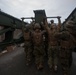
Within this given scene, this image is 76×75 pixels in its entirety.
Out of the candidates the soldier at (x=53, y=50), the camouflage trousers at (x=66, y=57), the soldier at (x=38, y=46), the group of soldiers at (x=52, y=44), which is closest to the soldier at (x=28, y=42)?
the group of soldiers at (x=52, y=44)

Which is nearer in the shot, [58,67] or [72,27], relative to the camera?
[72,27]

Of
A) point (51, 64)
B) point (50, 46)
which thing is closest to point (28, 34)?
point (50, 46)

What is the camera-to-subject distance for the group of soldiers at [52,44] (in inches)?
150

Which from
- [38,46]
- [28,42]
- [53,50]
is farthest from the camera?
[28,42]

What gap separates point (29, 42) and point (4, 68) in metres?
1.20

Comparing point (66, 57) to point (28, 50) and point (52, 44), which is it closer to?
point (52, 44)

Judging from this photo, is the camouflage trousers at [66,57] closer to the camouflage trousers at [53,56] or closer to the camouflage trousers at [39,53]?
the camouflage trousers at [53,56]

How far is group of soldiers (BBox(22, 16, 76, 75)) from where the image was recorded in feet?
12.5

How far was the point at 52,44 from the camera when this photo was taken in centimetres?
473

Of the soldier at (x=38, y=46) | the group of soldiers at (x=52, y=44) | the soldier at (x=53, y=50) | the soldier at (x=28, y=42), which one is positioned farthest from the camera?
the soldier at (x=28, y=42)

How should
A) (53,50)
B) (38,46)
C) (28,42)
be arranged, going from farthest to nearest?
1. (28,42)
2. (38,46)
3. (53,50)

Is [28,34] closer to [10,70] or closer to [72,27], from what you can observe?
[10,70]

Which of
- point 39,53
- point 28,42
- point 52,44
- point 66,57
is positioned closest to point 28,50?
point 28,42

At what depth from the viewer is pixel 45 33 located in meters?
5.05
